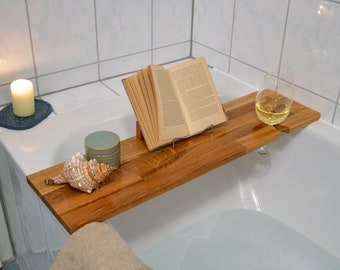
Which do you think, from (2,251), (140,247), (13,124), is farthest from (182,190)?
(2,251)

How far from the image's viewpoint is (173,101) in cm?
123

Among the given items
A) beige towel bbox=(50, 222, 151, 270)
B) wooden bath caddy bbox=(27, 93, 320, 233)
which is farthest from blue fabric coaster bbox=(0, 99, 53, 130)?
beige towel bbox=(50, 222, 151, 270)

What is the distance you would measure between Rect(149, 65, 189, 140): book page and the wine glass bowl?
0.26 metres

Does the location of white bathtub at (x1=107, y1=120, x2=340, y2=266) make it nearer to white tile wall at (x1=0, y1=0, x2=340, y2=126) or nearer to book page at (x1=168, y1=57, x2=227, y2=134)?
white tile wall at (x1=0, y1=0, x2=340, y2=126)

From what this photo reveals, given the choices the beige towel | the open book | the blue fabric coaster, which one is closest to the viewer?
the beige towel

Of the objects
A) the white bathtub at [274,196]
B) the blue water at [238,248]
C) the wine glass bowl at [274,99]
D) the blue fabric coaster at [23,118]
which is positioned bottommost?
the blue water at [238,248]

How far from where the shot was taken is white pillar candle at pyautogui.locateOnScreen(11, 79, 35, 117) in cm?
133

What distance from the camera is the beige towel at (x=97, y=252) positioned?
2.89ft

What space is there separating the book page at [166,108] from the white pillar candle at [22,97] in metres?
0.39

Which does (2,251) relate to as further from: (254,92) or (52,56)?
(254,92)

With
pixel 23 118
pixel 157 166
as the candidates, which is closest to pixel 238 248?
pixel 157 166

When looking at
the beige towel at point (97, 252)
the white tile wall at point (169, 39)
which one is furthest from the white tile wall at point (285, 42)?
the beige towel at point (97, 252)

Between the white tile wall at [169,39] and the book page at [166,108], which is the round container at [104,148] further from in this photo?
the white tile wall at [169,39]

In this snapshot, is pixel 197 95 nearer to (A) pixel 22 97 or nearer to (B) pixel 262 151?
(B) pixel 262 151
